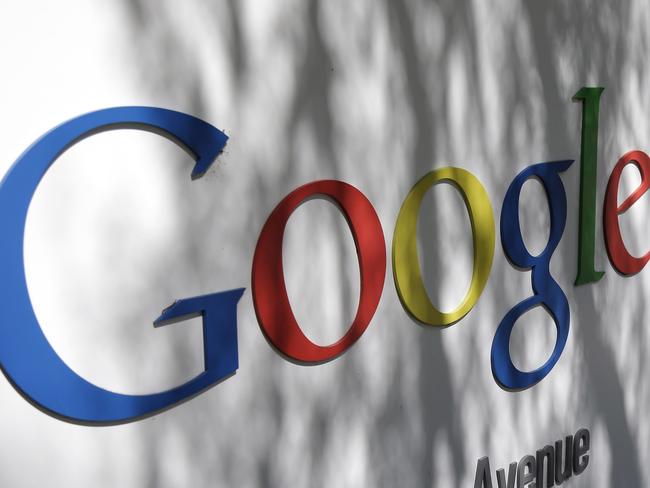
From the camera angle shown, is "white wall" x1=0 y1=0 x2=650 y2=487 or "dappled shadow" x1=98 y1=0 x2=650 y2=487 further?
"dappled shadow" x1=98 y1=0 x2=650 y2=487

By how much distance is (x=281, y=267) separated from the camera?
5.87 ft

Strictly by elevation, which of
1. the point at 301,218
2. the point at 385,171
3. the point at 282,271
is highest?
the point at 385,171

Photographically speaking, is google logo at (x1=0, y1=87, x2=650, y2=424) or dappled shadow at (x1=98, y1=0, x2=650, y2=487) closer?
google logo at (x1=0, y1=87, x2=650, y2=424)

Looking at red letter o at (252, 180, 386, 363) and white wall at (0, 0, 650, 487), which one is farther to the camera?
red letter o at (252, 180, 386, 363)

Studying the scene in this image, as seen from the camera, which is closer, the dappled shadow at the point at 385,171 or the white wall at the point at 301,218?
the white wall at the point at 301,218

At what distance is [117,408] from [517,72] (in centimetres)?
163

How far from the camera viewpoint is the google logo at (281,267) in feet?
4.48

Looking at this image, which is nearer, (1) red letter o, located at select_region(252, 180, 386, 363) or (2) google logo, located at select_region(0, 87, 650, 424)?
(2) google logo, located at select_region(0, 87, 650, 424)

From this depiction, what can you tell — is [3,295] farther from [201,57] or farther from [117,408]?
[201,57]

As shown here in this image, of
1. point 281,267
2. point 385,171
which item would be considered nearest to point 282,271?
point 281,267

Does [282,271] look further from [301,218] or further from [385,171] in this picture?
[385,171]

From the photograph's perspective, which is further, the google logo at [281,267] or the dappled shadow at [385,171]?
the dappled shadow at [385,171]

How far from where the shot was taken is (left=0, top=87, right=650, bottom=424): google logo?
4.48ft

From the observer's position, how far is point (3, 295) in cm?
134
